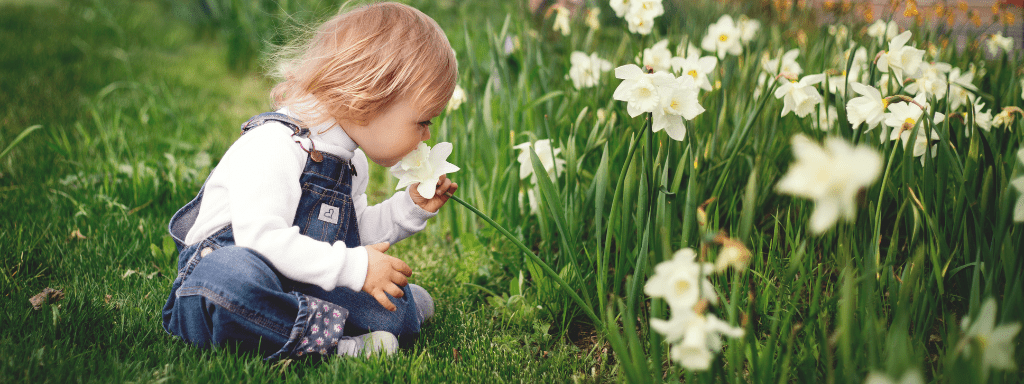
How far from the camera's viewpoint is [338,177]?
1627 mm

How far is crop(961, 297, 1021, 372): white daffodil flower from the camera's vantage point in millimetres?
840

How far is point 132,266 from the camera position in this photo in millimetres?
2055

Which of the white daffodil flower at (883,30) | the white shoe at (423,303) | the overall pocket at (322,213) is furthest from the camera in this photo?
the white daffodil flower at (883,30)

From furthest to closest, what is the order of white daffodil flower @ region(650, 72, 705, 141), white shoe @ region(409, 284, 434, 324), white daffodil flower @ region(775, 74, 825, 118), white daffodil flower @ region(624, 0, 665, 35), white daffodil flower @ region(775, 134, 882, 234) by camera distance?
white daffodil flower @ region(624, 0, 665, 35) < white shoe @ region(409, 284, 434, 324) < white daffodil flower @ region(775, 74, 825, 118) < white daffodil flower @ region(650, 72, 705, 141) < white daffodil flower @ region(775, 134, 882, 234)

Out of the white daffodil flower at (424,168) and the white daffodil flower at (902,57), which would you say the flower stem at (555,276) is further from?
the white daffodil flower at (902,57)

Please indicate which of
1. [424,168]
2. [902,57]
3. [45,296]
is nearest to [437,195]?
[424,168]

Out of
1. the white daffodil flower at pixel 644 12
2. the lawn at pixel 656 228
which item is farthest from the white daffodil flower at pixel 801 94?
the white daffodil flower at pixel 644 12

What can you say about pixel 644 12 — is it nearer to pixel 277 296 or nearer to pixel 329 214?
pixel 329 214

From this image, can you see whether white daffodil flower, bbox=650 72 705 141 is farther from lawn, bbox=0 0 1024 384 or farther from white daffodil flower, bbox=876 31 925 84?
white daffodil flower, bbox=876 31 925 84

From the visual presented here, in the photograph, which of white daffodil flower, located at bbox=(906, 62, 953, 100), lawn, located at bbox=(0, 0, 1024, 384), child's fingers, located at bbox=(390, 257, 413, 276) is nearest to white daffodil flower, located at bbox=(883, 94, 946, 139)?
lawn, located at bbox=(0, 0, 1024, 384)

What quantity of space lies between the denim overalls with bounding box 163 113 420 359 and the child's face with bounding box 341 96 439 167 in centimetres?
10

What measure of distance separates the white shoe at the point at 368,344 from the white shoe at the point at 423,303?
0.18 metres

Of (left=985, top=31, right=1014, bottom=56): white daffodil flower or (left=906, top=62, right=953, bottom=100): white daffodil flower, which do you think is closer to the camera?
(left=906, top=62, right=953, bottom=100): white daffodil flower

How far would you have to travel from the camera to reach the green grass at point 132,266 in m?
1.46
